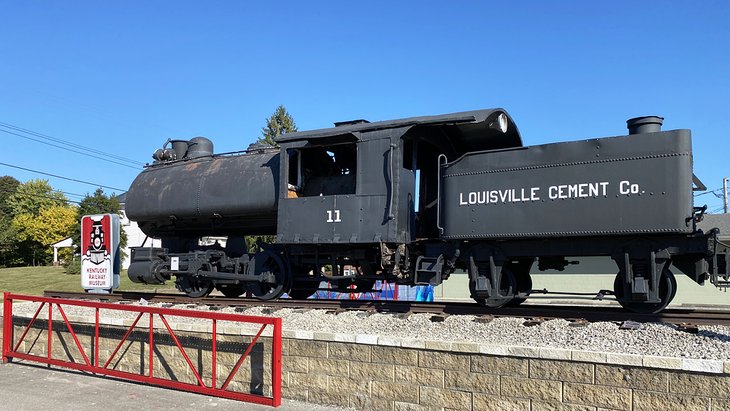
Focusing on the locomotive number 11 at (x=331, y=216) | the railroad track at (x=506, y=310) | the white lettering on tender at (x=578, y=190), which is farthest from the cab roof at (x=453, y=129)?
the railroad track at (x=506, y=310)

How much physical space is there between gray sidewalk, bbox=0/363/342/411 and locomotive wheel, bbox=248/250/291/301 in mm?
3603

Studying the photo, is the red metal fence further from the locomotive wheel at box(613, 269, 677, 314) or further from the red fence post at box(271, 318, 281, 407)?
the locomotive wheel at box(613, 269, 677, 314)

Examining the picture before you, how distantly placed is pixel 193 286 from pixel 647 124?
922cm

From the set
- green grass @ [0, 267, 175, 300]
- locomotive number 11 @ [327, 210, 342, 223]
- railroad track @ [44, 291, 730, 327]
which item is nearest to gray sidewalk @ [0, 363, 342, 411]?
railroad track @ [44, 291, 730, 327]

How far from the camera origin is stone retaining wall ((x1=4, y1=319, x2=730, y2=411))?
186 inches

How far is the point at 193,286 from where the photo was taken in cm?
1224

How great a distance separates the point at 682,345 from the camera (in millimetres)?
5742

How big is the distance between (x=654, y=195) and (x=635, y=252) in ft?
2.72

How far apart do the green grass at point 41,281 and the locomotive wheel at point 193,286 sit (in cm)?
1761

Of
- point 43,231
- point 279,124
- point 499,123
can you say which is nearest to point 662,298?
point 499,123

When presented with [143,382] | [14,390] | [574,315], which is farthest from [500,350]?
[14,390]

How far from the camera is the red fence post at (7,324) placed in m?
9.20

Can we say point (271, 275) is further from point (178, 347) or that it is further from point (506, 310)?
point (506, 310)

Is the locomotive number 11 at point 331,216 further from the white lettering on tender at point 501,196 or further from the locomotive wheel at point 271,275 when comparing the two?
the white lettering on tender at point 501,196
